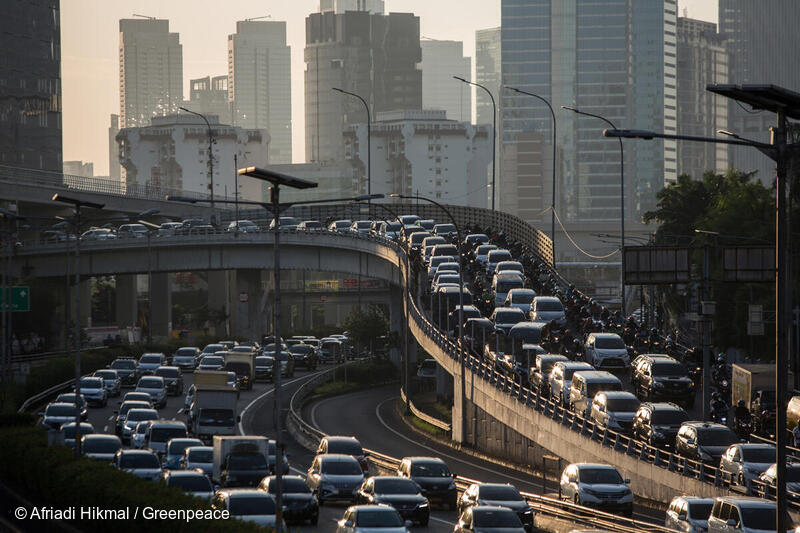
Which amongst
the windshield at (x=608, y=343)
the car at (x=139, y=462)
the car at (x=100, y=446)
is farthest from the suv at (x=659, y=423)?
the car at (x=100, y=446)

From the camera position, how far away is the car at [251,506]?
89.6 feet

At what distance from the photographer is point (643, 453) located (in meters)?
37.7

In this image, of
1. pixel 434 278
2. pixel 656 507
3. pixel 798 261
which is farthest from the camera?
pixel 434 278

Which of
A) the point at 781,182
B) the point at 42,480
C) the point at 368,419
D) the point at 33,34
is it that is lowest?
the point at 368,419

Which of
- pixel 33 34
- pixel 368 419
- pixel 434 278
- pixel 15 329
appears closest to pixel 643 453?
pixel 368 419

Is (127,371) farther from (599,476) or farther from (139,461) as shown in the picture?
(599,476)

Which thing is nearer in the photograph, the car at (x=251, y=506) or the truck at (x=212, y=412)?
the car at (x=251, y=506)

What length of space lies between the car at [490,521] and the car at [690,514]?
353 cm

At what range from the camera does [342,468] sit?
1442 inches

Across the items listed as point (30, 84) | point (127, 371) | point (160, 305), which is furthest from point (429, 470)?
point (30, 84)

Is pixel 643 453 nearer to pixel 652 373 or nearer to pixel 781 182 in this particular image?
pixel 652 373

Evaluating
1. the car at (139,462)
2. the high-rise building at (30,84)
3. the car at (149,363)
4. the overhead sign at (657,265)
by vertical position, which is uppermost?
the high-rise building at (30,84)

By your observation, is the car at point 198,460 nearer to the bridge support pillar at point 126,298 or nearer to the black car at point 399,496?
the black car at point 399,496

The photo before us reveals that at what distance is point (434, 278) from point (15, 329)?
43828mm
